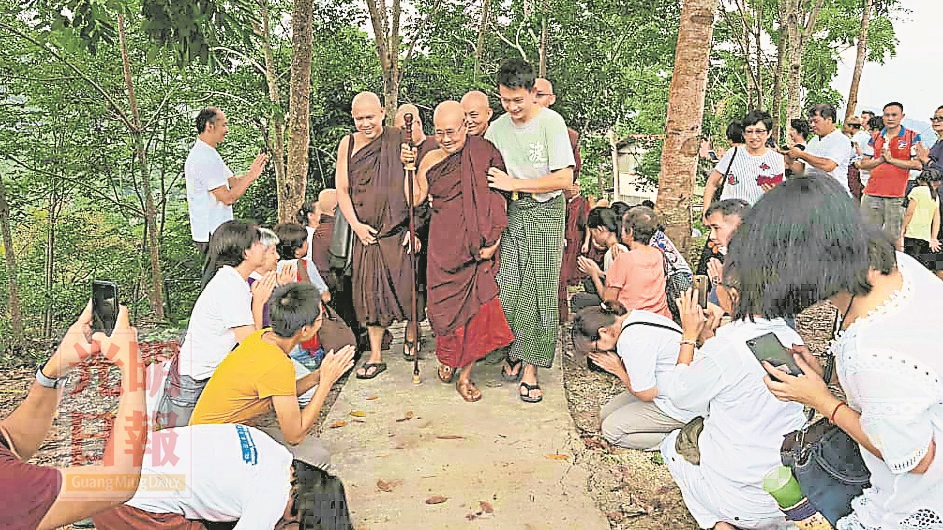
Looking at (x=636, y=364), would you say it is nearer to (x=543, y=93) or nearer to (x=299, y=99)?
(x=543, y=93)

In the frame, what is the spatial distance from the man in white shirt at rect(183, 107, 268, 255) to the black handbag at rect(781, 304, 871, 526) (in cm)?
437

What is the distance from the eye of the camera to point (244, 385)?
10.2 ft

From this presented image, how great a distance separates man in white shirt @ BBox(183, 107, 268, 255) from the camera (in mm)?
5500

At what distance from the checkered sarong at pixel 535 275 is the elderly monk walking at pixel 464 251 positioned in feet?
0.41

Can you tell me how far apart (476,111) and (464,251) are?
3.09ft

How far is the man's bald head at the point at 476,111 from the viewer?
501 cm

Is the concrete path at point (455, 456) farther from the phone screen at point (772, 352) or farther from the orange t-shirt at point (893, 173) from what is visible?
the orange t-shirt at point (893, 173)

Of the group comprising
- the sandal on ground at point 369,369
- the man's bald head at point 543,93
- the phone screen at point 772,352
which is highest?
the man's bald head at point 543,93

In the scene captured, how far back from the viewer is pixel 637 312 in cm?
390

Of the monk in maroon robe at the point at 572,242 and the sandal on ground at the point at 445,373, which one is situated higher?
the monk in maroon robe at the point at 572,242

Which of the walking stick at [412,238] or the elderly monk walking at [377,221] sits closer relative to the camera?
the walking stick at [412,238]

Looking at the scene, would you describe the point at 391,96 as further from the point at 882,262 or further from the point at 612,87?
the point at 882,262

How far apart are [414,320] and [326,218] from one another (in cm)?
124

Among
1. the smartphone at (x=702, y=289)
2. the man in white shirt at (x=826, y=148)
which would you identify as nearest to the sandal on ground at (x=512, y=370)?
the smartphone at (x=702, y=289)
